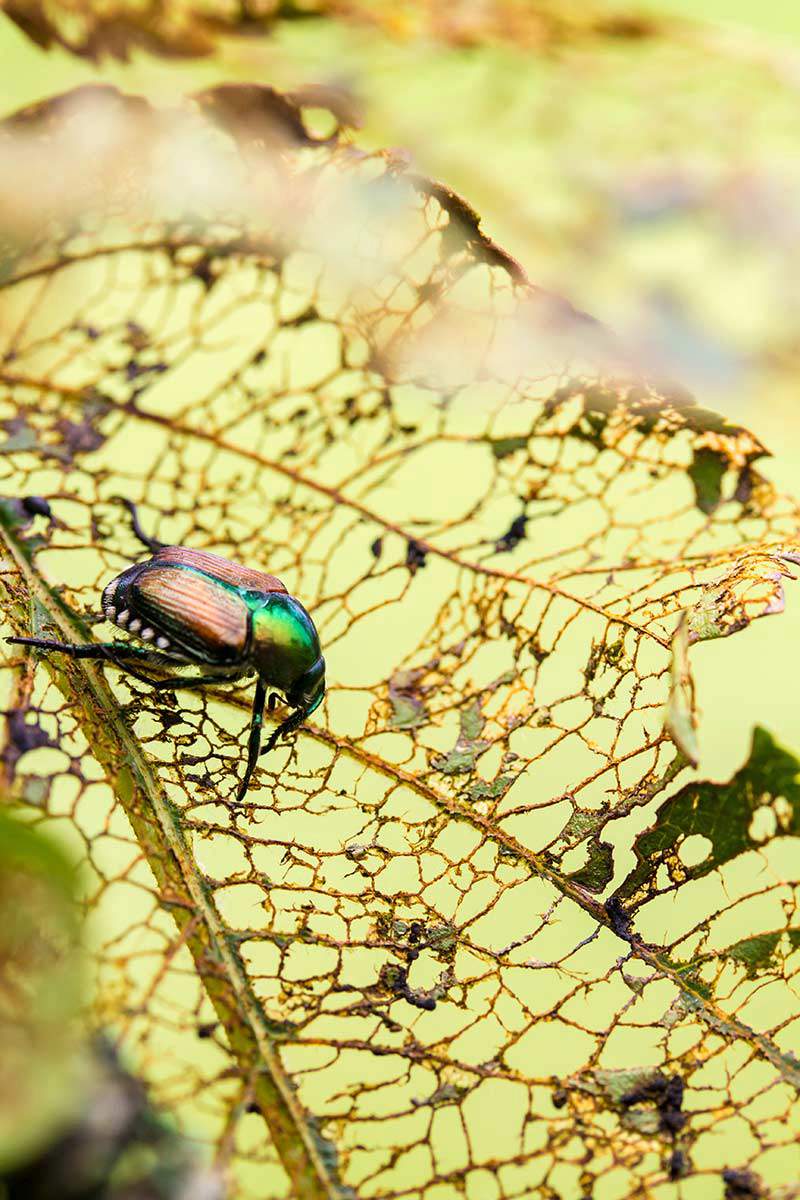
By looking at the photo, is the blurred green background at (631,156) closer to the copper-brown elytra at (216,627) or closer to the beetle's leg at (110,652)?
the copper-brown elytra at (216,627)

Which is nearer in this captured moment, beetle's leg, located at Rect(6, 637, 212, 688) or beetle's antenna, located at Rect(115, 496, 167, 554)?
beetle's leg, located at Rect(6, 637, 212, 688)

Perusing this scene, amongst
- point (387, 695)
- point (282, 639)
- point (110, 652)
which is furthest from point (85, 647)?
point (387, 695)

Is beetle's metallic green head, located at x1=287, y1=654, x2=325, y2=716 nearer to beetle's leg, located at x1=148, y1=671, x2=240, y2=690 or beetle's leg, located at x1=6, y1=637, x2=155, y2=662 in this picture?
beetle's leg, located at x1=148, y1=671, x2=240, y2=690

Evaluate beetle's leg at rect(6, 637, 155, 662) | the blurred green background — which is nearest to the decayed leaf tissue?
beetle's leg at rect(6, 637, 155, 662)

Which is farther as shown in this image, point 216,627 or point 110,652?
point 216,627

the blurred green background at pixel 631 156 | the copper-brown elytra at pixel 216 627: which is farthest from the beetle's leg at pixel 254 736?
the blurred green background at pixel 631 156

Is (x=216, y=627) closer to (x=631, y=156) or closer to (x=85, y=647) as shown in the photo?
(x=85, y=647)
